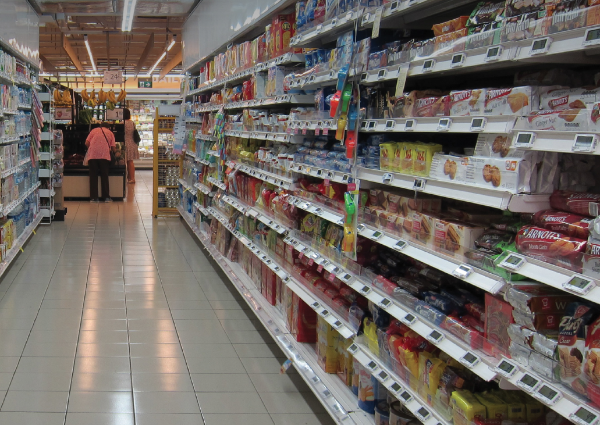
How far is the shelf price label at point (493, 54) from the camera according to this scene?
1919 millimetres

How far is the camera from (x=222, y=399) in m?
3.77

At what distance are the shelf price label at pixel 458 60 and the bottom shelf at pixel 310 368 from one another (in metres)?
1.66

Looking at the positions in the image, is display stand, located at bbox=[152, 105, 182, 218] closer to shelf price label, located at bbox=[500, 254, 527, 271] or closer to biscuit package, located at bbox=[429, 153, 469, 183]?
biscuit package, located at bbox=[429, 153, 469, 183]

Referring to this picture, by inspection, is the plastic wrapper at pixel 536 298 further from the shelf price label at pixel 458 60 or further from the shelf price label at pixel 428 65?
the shelf price label at pixel 428 65

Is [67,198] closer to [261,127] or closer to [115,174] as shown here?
[115,174]

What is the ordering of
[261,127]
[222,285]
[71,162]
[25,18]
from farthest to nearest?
[71,162]
[25,18]
[222,285]
[261,127]

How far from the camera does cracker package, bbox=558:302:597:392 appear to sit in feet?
5.51

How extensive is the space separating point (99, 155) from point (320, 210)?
33.1 feet

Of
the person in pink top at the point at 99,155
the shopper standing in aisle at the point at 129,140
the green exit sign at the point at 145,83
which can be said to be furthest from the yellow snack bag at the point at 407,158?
the green exit sign at the point at 145,83

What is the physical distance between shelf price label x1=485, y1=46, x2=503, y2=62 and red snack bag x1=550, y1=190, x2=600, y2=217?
0.44m

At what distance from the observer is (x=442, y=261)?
2.27 metres

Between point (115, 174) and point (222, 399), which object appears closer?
point (222, 399)

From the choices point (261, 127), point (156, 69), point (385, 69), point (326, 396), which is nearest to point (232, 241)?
point (261, 127)

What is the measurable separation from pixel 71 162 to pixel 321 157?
10714 millimetres
